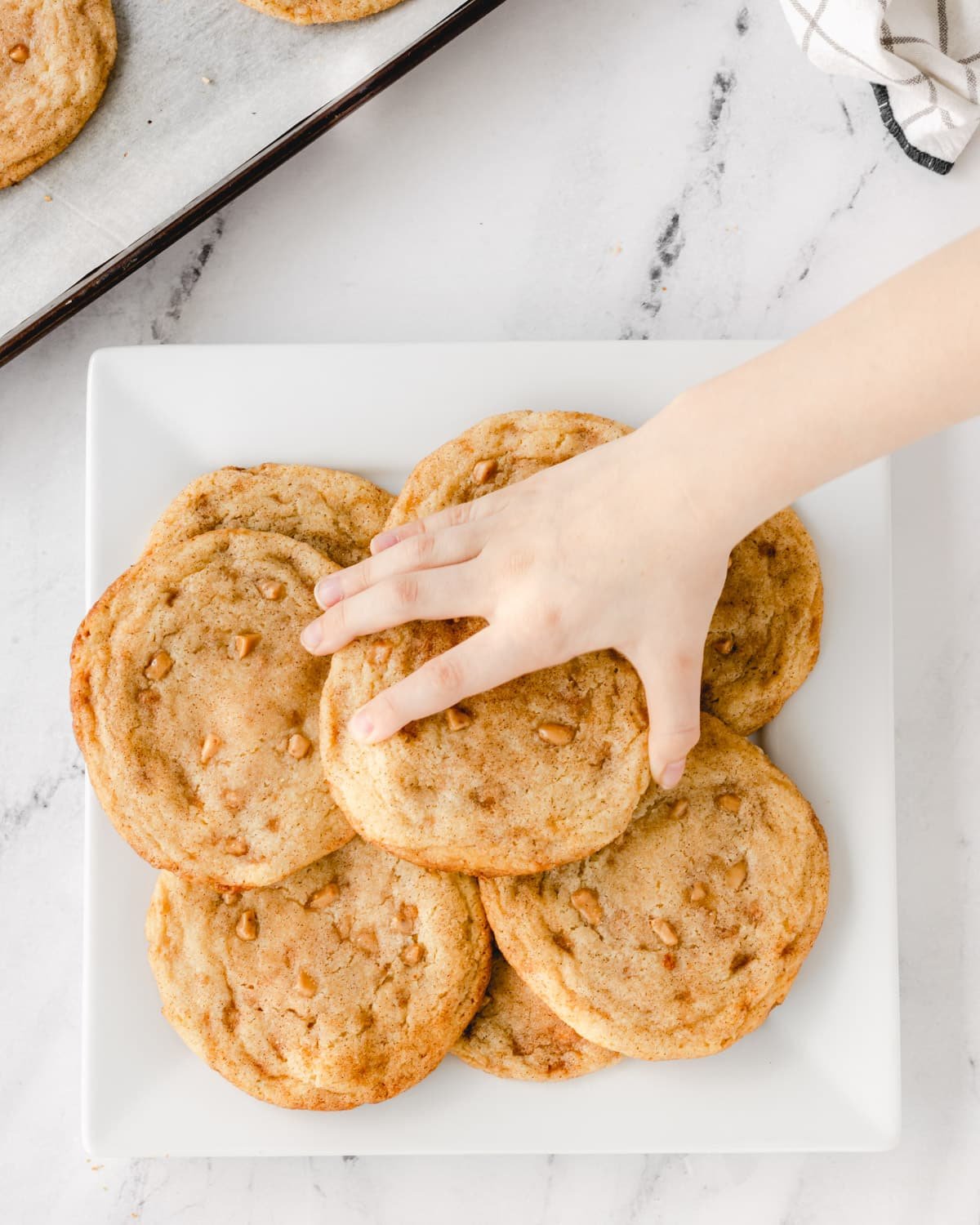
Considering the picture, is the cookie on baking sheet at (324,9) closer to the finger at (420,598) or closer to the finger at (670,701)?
the finger at (420,598)

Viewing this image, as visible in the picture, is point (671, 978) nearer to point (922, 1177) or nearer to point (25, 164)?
point (922, 1177)

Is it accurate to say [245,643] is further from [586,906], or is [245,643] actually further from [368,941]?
[586,906]

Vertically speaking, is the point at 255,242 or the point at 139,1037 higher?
the point at 255,242

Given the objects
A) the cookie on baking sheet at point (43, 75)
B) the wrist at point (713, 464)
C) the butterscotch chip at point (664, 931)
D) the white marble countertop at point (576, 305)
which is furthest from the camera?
the white marble countertop at point (576, 305)

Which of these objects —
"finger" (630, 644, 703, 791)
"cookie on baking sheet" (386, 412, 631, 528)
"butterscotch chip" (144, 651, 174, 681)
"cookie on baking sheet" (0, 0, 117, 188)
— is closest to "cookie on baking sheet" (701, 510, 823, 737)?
"finger" (630, 644, 703, 791)

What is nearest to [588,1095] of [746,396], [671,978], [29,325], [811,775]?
[671,978]

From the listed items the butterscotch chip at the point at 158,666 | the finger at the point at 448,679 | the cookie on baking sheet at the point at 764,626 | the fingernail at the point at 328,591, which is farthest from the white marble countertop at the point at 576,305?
the finger at the point at 448,679

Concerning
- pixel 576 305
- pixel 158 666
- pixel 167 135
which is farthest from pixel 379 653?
pixel 167 135
